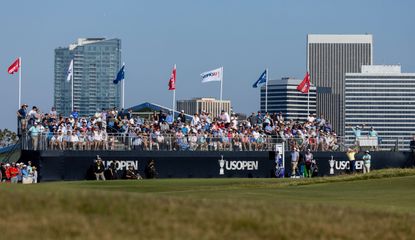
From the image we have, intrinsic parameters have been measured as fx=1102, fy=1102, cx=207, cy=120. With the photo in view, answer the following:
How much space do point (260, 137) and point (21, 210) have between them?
135 ft

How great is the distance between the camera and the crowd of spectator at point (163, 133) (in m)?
49.7

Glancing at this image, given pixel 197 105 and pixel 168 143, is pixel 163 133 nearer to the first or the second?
pixel 168 143

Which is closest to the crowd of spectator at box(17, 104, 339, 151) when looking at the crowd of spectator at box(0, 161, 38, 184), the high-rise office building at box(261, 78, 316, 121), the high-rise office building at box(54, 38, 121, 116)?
the crowd of spectator at box(0, 161, 38, 184)

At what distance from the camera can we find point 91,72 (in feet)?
447

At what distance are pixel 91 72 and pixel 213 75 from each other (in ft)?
233

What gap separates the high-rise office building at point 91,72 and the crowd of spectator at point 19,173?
70.2 m

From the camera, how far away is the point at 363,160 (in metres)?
54.3

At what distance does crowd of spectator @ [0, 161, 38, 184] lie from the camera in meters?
46.0

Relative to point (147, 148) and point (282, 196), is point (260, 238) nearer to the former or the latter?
point (282, 196)

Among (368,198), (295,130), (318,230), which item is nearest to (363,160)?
(295,130)

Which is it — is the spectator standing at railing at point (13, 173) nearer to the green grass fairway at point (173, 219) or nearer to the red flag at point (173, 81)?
the red flag at point (173, 81)

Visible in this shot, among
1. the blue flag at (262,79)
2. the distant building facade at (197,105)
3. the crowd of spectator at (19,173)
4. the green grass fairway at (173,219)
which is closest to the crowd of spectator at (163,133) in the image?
the crowd of spectator at (19,173)

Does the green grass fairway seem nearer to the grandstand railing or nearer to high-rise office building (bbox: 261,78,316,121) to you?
the grandstand railing

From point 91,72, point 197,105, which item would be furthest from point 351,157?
point 91,72
